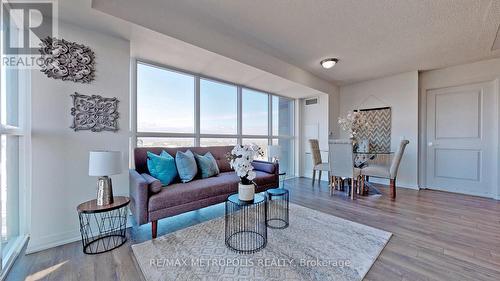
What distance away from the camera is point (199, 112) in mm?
3842

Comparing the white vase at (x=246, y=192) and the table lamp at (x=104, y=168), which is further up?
the table lamp at (x=104, y=168)

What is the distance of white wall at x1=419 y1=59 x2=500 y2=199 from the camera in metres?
3.76

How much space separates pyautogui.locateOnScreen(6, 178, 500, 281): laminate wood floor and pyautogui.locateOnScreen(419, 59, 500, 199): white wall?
1.49m

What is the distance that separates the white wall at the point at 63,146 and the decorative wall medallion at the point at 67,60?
0.18ft

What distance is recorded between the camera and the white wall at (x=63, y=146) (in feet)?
6.63

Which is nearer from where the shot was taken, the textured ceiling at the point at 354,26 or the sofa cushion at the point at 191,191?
the sofa cushion at the point at 191,191

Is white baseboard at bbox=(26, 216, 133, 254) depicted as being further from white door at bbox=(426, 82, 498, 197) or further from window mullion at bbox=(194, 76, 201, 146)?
white door at bbox=(426, 82, 498, 197)

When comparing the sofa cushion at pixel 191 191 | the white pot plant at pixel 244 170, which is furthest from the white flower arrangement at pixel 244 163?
the sofa cushion at pixel 191 191

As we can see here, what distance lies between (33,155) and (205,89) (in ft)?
8.57

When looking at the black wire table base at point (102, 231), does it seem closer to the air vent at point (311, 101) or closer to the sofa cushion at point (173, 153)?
the sofa cushion at point (173, 153)

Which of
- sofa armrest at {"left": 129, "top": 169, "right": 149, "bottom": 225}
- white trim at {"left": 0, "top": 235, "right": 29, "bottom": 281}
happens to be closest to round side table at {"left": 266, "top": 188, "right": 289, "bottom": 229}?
sofa armrest at {"left": 129, "top": 169, "right": 149, "bottom": 225}

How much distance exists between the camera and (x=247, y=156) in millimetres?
2141

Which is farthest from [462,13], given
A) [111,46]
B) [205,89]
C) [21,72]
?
[21,72]

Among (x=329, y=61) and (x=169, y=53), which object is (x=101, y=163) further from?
(x=329, y=61)
